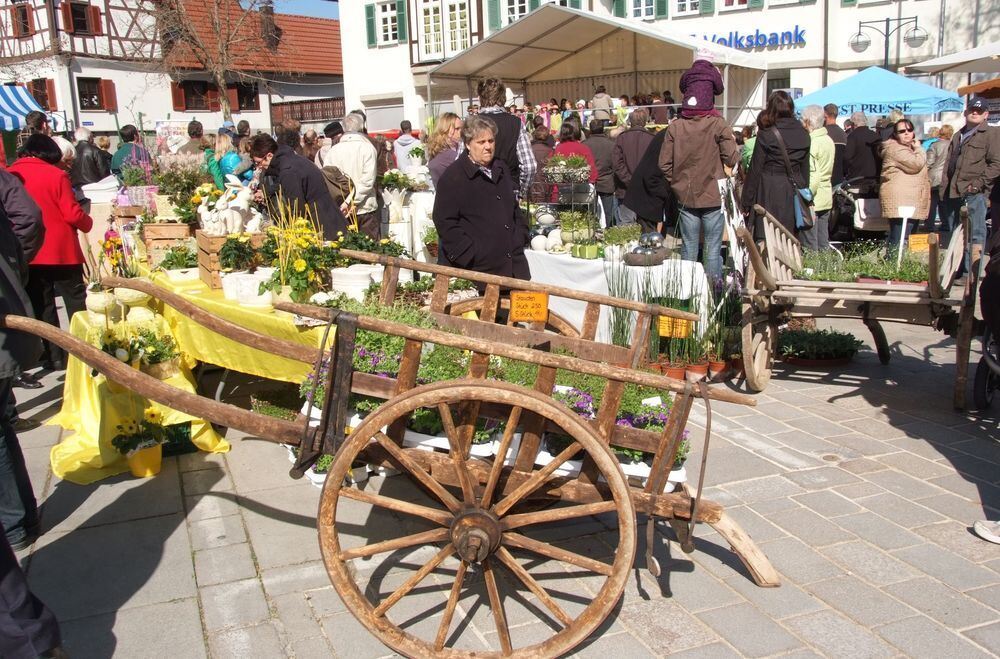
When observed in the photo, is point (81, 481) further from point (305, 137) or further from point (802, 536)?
point (305, 137)

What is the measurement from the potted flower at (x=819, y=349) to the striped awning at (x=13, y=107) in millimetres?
17063

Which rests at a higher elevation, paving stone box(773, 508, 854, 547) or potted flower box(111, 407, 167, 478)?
potted flower box(111, 407, 167, 478)

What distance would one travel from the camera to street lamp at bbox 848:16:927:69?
19469 mm

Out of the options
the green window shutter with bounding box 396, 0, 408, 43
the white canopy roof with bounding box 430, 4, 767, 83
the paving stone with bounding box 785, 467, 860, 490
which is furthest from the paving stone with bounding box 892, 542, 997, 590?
the green window shutter with bounding box 396, 0, 408, 43

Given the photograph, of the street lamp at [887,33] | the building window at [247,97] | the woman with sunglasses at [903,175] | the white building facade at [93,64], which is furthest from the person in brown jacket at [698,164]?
the building window at [247,97]

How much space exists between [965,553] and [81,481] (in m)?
4.42

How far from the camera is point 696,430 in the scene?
536cm

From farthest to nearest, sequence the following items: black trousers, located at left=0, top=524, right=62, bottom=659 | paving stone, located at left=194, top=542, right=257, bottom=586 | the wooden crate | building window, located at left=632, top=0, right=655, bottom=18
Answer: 1. building window, located at left=632, top=0, right=655, bottom=18
2. the wooden crate
3. paving stone, located at left=194, top=542, right=257, bottom=586
4. black trousers, located at left=0, top=524, right=62, bottom=659

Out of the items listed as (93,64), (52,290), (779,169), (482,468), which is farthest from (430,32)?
(482,468)

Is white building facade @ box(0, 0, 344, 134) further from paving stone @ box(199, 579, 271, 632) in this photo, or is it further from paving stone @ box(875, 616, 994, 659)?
paving stone @ box(875, 616, 994, 659)

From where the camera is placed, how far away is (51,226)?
6.34 m

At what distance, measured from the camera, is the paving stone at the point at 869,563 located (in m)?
3.54

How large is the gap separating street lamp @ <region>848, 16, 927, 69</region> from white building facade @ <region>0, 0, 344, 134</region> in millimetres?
18332

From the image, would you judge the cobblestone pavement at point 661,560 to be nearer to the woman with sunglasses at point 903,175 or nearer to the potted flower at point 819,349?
the potted flower at point 819,349
